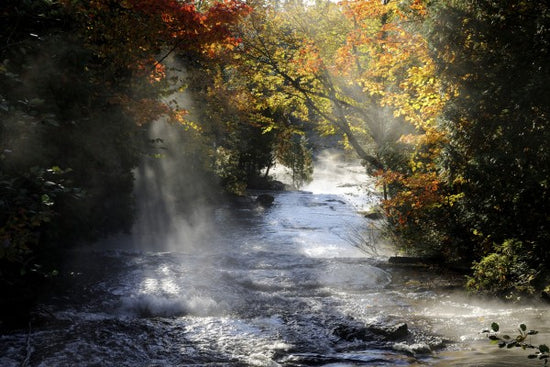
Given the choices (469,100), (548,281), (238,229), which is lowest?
(548,281)

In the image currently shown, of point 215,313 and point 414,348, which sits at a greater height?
point 215,313

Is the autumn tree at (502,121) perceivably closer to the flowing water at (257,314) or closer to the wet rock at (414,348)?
the flowing water at (257,314)

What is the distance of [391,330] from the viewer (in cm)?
753

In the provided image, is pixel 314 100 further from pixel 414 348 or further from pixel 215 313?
pixel 414 348

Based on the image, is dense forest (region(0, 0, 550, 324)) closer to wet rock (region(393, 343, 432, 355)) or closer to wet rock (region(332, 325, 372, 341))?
wet rock (region(393, 343, 432, 355))

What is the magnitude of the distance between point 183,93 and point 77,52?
10593mm

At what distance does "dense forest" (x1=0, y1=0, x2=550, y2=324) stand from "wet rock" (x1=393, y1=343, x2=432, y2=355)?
3164mm

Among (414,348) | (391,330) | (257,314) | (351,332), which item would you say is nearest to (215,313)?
(257,314)

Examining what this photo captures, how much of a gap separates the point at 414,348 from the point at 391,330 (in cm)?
77

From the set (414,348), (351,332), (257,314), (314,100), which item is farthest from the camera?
(314,100)

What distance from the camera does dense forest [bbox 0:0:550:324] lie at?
707 cm

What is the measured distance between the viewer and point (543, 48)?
693cm

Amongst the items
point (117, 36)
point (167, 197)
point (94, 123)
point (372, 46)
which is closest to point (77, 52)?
point (117, 36)

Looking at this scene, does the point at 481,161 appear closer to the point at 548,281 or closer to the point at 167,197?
the point at 548,281
